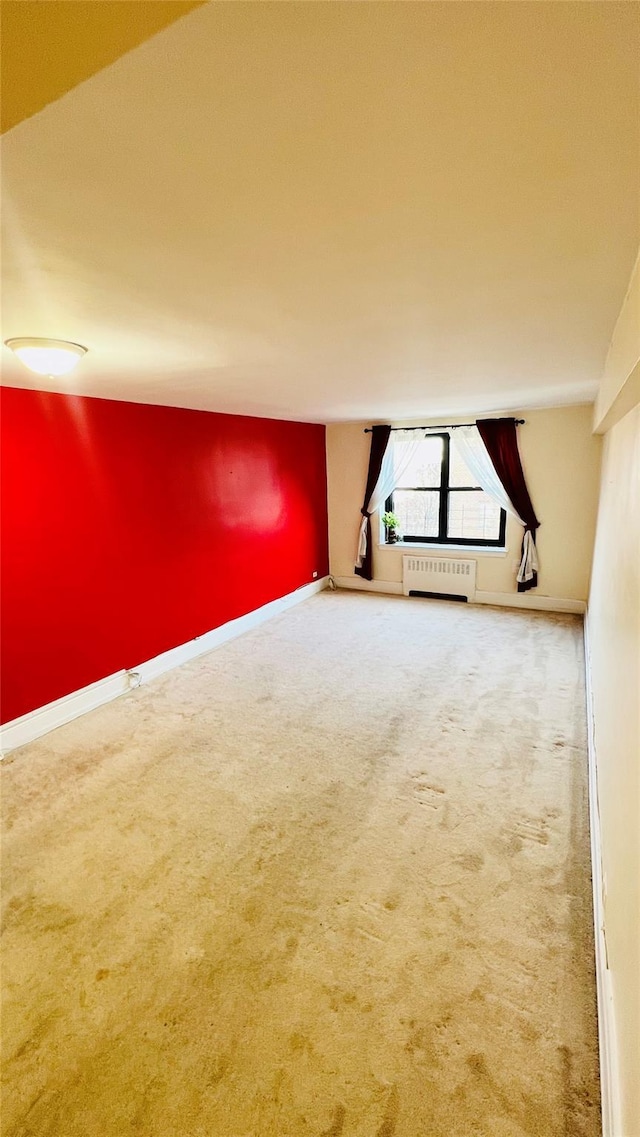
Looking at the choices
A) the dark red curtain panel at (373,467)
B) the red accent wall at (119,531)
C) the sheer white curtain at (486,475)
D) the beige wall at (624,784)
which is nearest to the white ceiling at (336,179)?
the beige wall at (624,784)

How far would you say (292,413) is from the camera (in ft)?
14.9

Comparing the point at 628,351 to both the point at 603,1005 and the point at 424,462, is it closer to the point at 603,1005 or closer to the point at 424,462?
the point at 603,1005

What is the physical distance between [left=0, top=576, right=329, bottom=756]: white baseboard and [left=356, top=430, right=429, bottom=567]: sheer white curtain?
203 centimetres

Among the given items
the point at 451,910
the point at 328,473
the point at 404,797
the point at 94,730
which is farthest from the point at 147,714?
the point at 328,473

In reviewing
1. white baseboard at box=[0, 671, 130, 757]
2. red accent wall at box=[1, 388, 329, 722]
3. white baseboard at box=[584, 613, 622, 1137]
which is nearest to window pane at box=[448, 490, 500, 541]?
red accent wall at box=[1, 388, 329, 722]

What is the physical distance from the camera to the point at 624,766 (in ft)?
4.77

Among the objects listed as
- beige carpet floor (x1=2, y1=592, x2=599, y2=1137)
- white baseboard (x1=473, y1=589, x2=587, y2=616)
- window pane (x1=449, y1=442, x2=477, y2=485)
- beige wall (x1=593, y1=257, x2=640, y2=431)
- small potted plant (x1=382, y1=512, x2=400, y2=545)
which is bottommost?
beige carpet floor (x1=2, y1=592, x2=599, y2=1137)

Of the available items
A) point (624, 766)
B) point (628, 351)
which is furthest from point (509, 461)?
point (624, 766)

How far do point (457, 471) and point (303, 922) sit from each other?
4.77 metres

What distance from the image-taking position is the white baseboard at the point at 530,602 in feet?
16.3

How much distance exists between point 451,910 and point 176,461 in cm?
344

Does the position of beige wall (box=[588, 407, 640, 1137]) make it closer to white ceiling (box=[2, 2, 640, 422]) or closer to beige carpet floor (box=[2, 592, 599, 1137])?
beige carpet floor (box=[2, 592, 599, 1137])

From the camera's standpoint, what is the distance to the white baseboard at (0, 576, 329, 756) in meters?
2.86

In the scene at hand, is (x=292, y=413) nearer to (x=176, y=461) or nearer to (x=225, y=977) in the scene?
(x=176, y=461)
